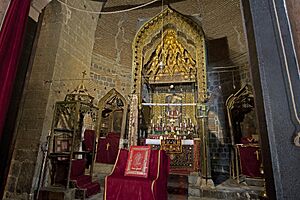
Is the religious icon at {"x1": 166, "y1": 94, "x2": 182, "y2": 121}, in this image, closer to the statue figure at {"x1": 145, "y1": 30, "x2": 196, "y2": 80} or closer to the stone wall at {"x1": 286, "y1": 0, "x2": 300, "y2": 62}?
the statue figure at {"x1": 145, "y1": 30, "x2": 196, "y2": 80}

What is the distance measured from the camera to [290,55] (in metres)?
1.23

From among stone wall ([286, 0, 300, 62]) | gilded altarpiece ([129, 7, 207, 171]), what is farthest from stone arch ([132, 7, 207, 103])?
stone wall ([286, 0, 300, 62])

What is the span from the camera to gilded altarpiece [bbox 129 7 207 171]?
18.3 ft

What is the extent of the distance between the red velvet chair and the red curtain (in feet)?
6.08

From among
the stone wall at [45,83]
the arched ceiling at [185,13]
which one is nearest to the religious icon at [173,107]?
the arched ceiling at [185,13]

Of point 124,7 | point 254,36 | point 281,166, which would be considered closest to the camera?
point 281,166

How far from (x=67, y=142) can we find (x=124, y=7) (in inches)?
248

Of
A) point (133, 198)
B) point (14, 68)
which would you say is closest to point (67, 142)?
point (133, 198)

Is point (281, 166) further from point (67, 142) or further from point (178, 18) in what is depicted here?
point (178, 18)

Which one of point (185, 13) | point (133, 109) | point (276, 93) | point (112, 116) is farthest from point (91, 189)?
point (185, 13)

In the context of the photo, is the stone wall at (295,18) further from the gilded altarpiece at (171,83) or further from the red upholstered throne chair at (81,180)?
the red upholstered throne chair at (81,180)

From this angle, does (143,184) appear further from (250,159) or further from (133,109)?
(250,159)

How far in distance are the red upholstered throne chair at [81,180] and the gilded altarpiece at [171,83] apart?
158cm

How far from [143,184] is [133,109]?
291cm
